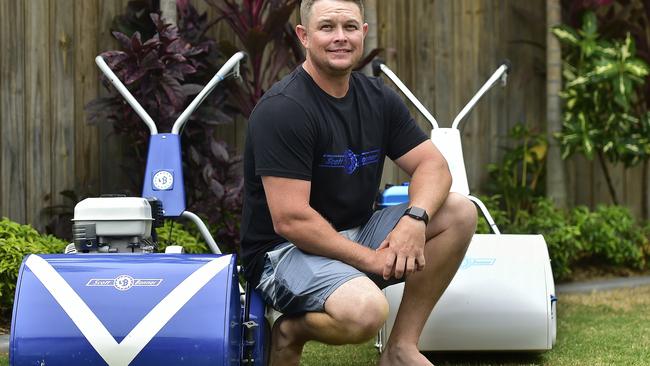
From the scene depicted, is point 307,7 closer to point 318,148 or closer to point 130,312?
point 318,148

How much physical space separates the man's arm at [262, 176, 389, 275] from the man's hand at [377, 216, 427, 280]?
0.02 m

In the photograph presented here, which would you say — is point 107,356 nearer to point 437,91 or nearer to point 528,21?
point 437,91

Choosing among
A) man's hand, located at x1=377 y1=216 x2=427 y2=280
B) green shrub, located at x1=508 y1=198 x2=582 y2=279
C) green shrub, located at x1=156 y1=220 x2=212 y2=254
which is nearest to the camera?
man's hand, located at x1=377 y1=216 x2=427 y2=280

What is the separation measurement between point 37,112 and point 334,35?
6.83ft

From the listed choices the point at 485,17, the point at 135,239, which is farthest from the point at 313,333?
the point at 485,17

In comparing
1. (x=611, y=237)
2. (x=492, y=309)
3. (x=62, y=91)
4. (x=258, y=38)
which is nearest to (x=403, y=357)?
(x=492, y=309)

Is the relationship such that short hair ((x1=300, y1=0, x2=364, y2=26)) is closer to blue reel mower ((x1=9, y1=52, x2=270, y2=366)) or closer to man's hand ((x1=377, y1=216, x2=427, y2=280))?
man's hand ((x1=377, y1=216, x2=427, y2=280))

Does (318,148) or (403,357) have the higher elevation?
(318,148)

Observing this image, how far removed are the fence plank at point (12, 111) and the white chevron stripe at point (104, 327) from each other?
198 cm

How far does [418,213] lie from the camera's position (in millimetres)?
2982

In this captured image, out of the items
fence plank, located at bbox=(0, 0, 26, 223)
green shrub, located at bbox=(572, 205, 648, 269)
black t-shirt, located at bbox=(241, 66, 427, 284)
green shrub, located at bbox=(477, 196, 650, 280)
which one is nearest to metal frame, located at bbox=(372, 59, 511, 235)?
black t-shirt, located at bbox=(241, 66, 427, 284)

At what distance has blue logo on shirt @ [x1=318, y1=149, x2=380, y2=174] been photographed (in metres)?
3.02

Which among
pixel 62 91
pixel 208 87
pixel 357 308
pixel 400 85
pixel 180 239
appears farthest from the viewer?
pixel 62 91

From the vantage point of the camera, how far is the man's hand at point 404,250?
2.91 metres
